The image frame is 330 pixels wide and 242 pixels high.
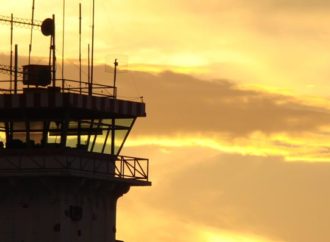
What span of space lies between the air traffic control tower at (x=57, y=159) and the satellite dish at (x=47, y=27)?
302 cm

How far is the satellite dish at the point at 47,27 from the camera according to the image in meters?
186

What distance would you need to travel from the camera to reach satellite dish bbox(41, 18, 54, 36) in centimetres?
18638

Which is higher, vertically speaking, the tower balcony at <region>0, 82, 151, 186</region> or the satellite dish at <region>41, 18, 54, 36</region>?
the satellite dish at <region>41, 18, 54, 36</region>

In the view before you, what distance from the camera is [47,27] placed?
18675 centimetres

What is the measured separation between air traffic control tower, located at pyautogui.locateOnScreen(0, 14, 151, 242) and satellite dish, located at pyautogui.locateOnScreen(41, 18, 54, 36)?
119 inches

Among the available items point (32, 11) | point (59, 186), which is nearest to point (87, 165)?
point (59, 186)

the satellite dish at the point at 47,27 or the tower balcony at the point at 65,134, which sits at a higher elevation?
A: the satellite dish at the point at 47,27

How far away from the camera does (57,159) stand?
7092 inches

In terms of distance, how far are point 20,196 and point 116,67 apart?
42.5 feet

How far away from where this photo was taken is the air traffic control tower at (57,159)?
592ft

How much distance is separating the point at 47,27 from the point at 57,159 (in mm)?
12219

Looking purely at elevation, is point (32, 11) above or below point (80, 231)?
above

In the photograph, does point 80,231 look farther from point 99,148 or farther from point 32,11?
point 32,11

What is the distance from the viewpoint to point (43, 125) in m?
182
